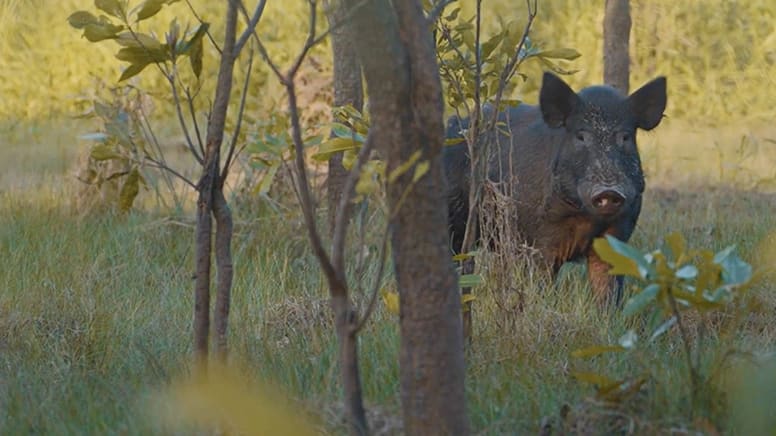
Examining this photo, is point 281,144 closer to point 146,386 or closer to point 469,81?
point 146,386

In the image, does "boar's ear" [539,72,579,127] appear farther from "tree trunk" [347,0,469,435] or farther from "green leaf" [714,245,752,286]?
"tree trunk" [347,0,469,435]

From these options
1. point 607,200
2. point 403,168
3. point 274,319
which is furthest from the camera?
point 607,200

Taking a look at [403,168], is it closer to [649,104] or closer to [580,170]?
[580,170]

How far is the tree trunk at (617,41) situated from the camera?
21.4 feet

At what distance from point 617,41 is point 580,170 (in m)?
1.89

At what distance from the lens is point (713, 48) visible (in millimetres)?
12914

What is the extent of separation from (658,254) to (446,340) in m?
0.47

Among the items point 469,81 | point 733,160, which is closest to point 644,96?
point 469,81

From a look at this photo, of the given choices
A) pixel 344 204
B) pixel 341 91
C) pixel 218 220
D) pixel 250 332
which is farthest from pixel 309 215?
pixel 341 91

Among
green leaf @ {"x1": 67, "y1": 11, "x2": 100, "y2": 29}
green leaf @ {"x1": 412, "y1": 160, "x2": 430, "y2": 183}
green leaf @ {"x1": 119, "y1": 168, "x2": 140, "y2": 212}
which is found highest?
green leaf @ {"x1": 67, "y1": 11, "x2": 100, "y2": 29}

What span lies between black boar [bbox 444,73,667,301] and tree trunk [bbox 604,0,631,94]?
1.39 m

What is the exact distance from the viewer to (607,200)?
15.5 feet

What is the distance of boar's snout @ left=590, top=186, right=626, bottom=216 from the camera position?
470cm

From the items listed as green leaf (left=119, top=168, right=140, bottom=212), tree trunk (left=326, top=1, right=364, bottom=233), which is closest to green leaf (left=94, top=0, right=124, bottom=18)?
green leaf (left=119, top=168, right=140, bottom=212)
